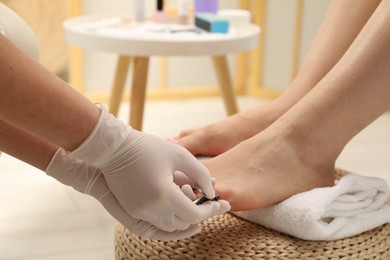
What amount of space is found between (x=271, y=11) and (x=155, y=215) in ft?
6.56

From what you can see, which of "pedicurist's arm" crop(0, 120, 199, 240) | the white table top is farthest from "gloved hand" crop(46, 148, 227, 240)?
the white table top

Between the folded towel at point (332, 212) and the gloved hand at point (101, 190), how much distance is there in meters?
0.14

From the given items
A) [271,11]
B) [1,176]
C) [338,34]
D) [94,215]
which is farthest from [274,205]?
[271,11]

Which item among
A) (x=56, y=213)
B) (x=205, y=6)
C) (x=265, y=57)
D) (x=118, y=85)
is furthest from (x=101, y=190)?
(x=265, y=57)

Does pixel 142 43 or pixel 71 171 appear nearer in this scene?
pixel 71 171

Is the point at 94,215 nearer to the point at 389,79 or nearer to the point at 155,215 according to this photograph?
the point at 155,215

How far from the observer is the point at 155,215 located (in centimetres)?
80

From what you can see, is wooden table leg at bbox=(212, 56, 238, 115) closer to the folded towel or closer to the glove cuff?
the folded towel

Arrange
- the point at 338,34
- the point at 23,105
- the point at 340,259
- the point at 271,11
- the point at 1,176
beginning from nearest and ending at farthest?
the point at 23,105 < the point at 340,259 < the point at 338,34 < the point at 1,176 < the point at 271,11

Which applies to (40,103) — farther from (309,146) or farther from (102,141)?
(309,146)

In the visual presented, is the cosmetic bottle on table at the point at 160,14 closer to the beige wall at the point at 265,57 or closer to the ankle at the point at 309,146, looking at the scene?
the beige wall at the point at 265,57

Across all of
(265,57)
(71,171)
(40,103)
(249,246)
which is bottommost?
(265,57)

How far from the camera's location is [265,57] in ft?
8.95

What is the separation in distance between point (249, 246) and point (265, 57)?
74.9 inches
